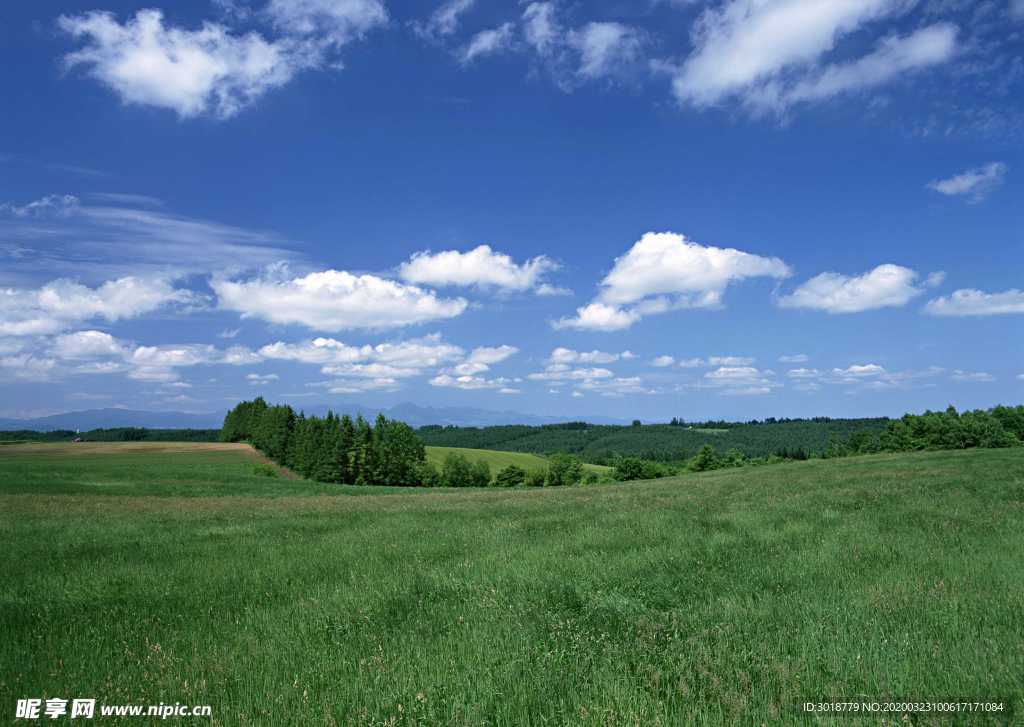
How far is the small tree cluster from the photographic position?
84.9 m

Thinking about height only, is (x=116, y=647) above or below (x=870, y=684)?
below

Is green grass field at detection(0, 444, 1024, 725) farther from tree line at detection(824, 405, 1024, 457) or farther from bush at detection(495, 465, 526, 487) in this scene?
bush at detection(495, 465, 526, 487)

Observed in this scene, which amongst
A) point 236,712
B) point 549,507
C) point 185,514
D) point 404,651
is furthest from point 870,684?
point 185,514

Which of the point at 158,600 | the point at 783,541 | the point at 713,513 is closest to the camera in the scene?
the point at 158,600

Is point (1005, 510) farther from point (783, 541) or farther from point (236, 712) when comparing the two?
point (236, 712)

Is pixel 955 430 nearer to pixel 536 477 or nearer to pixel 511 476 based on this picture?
pixel 536 477

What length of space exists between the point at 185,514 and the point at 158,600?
15.8 meters

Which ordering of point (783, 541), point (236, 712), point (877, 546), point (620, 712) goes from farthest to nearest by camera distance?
point (783, 541) < point (877, 546) < point (236, 712) < point (620, 712)

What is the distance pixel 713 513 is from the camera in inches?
699

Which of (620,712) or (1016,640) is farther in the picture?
(1016,640)

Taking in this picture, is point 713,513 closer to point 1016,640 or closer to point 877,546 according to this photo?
point 877,546

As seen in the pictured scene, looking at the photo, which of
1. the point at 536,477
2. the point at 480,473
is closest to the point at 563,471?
the point at 536,477

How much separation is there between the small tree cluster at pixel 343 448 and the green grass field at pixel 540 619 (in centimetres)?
7055

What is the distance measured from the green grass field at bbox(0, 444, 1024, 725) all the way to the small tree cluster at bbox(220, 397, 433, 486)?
70.6 meters
